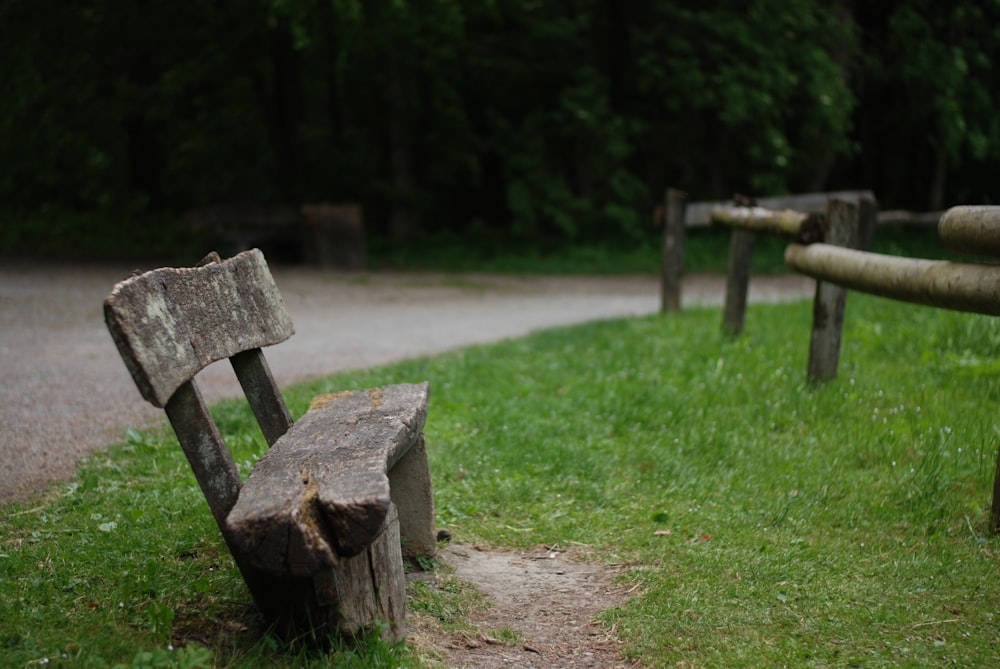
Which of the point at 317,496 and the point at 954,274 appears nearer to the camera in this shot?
the point at 317,496

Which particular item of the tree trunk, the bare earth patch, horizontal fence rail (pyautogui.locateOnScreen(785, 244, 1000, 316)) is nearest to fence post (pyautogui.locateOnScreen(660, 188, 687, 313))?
horizontal fence rail (pyautogui.locateOnScreen(785, 244, 1000, 316))

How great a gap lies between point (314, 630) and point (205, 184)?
787 inches

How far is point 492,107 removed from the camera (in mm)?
19625

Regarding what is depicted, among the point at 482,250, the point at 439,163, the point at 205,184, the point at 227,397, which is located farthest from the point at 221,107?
the point at 227,397

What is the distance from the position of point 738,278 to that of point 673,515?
4104mm

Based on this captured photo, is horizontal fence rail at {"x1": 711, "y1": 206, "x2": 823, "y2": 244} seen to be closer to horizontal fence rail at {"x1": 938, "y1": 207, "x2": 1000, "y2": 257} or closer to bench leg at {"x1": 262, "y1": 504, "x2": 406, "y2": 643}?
horizontal fence rail at {"x1": 938, "y1": 207, "x2": 1000, "y2": 257}

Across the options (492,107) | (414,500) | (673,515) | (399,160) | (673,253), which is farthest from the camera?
(492,107)

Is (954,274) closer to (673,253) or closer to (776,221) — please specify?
(776,221)

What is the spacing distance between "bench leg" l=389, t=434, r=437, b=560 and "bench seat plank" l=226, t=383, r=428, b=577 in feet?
1.22

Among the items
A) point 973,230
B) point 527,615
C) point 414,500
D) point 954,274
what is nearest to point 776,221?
point 954,274

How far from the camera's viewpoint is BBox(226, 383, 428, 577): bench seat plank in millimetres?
2520

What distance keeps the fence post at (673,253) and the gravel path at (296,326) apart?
2.63ft

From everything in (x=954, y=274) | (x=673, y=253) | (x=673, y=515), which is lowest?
(x=673, y=253)

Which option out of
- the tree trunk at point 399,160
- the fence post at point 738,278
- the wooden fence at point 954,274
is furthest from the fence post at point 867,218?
the tree trunk at point 399,160
